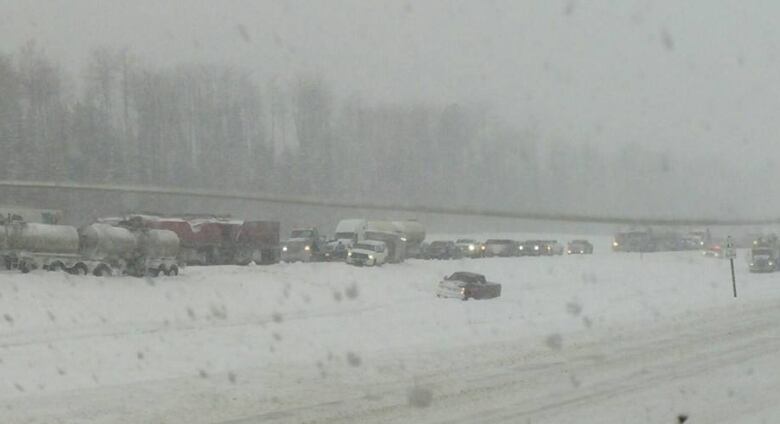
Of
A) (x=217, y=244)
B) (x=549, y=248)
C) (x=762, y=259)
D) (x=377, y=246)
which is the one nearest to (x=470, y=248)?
(x=549, y=248)

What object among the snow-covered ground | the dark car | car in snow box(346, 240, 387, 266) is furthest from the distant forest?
the dark car

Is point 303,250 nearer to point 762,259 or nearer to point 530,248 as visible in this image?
point 530,248

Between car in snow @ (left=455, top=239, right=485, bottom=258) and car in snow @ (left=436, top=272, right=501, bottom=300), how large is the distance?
2734 centimetres

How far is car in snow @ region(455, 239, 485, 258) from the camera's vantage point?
65.5 m

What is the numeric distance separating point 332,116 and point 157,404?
10310mm

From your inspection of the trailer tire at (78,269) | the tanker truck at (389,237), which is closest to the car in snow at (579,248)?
the tanker truck at (389,237)

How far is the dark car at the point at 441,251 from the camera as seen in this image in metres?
61.2

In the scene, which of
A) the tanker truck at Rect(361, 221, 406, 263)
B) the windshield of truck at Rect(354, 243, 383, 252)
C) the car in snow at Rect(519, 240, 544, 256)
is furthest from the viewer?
the car in snow at Rect(519, 240, 544, 256)

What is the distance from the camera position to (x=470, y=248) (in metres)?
66.1

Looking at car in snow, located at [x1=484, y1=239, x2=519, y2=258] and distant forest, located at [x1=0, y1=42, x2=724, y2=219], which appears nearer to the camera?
distant forest, located at [x1=0, y1=42, x2=724, y2=219]

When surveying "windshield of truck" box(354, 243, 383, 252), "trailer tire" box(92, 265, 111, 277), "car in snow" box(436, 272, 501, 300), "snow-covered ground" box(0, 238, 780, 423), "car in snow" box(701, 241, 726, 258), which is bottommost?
"snow-covered ground" box(0, 238, 780, 423)

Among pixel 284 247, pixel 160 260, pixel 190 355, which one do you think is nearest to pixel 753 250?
pixel 284 247

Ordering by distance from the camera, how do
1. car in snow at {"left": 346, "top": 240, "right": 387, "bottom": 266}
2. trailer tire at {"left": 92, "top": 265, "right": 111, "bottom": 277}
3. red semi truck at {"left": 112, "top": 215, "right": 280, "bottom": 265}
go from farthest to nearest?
car in snow at {"left": 346, "top": 240, "right": 387, "bottom": 266}
red semi truck at {"left": 112, "top": 215, "right": 280, "bottom": 265}
trailer tire at {"left": 92, "top": 265, "right": 111, "bottom": 277}

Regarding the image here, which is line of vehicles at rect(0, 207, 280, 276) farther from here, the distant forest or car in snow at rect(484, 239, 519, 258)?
car in snow at rect(484, 239, 519, 258)
